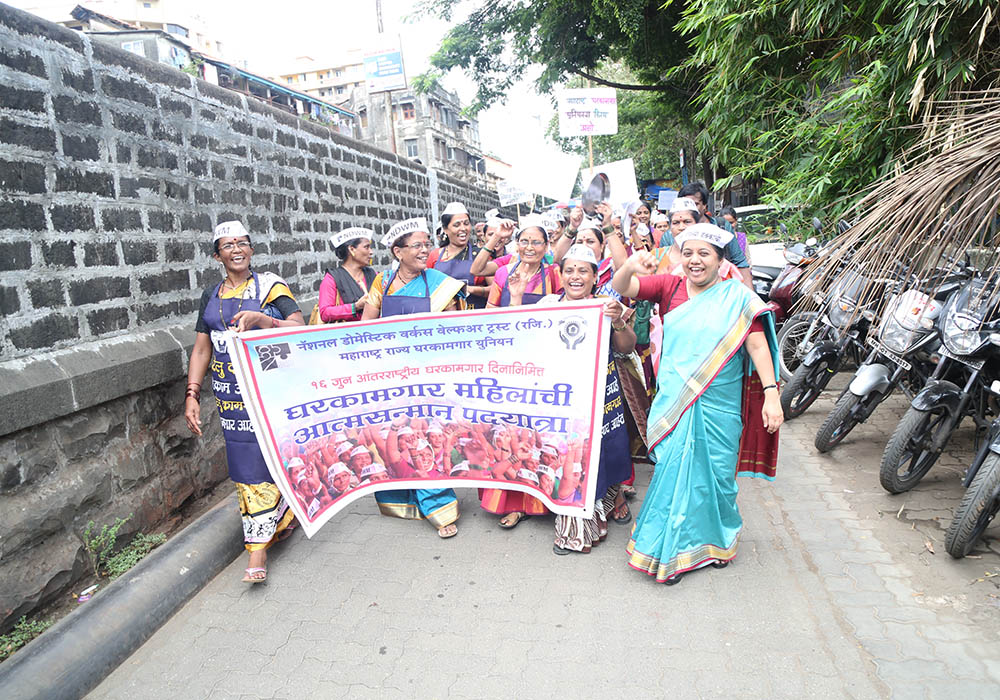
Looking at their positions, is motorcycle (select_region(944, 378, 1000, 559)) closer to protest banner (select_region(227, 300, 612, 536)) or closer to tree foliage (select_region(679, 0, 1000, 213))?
protest banner (select_region(227, 300, 612, 536))

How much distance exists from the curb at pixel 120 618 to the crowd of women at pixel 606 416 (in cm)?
29

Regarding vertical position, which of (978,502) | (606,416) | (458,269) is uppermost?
(458,269)

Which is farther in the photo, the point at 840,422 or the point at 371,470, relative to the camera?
the point at 840,422

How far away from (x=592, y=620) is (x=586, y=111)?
25.7 ft

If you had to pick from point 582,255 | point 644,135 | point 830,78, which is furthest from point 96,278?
point 644,135

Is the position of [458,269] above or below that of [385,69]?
below

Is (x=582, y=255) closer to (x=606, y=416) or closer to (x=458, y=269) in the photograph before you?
(x=606, y=416)

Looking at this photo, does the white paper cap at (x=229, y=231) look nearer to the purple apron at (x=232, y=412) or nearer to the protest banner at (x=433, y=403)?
the purple apron at (x=232, y=412)

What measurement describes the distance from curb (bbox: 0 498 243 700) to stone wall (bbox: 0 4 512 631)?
1.17 feet

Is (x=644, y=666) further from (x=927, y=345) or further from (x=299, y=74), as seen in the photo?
(x=299, y=74)

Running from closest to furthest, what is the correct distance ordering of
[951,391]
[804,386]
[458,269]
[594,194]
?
[951,391] → [458,269] → [594,194] → [804,386]

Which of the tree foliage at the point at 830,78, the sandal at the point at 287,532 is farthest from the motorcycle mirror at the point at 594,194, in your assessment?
the sandal at the point at 287,532

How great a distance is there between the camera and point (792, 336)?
6.73 metres

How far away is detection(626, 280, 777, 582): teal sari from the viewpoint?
3152 millimetres
